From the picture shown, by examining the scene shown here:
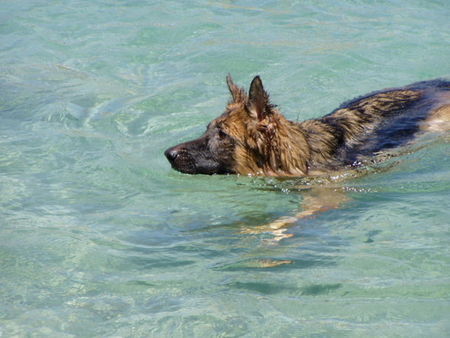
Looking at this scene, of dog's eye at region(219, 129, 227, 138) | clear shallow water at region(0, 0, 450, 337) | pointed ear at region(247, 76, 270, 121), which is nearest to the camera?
clear shallow water at region(0, 0, 450, 337)

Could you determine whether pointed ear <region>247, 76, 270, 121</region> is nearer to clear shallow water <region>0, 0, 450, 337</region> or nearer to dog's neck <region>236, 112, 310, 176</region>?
dog's neck <region>236, 112, 310, 176</region>

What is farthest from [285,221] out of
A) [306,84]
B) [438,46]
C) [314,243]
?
[438,46]

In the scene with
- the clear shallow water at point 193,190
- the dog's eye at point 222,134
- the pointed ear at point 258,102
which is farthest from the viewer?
the dog's eye at point 222,134

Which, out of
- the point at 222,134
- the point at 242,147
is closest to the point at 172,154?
the point at 222,134

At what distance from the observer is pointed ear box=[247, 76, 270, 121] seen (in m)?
7.64

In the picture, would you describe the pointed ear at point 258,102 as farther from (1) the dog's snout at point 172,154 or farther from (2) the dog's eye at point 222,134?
(1) the dog's snout at point 172,154

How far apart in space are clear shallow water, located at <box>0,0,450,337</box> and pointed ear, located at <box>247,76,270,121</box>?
774 millimetres

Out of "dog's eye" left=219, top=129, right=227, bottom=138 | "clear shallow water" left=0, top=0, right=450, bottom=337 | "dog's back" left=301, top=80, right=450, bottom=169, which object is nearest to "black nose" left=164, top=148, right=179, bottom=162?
"clear shallow water" left=0, top=0, right=450, bottom=337

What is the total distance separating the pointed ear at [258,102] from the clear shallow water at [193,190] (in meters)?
0.77

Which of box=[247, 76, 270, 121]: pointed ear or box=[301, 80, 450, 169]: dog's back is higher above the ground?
box=[247, 76, 270, 121]: pointed ear

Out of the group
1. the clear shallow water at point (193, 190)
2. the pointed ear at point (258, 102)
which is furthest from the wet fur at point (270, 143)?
the clear shallow water at point (193, 190)

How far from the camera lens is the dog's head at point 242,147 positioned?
7.98 metres

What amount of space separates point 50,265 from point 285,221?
89.6 inches

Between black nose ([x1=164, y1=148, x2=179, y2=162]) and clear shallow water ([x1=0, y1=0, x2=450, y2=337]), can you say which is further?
black nose ([x1=164, y1=148, x2=179, y2=162])
